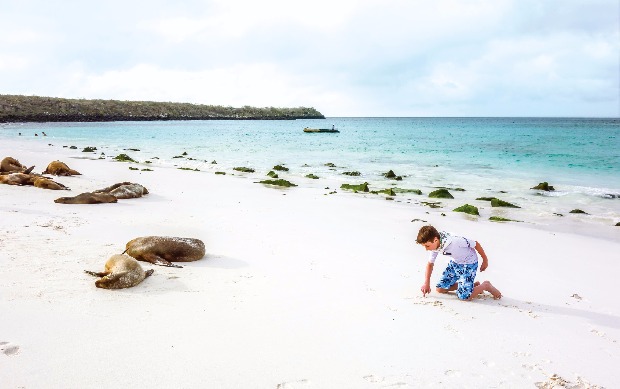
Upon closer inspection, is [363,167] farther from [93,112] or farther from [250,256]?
[93,112]

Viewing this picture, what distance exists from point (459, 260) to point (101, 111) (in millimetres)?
128493

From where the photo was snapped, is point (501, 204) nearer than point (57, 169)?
Yes

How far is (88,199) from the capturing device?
412 inches

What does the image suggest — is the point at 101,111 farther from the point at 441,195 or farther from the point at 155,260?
the point at 155,260

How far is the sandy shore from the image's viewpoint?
154 inches

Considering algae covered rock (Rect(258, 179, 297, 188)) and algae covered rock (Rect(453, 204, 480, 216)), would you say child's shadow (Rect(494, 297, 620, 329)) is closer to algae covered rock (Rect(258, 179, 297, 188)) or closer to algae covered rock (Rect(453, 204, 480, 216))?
algae covered rock (Rect(453, 204, 480, 216))

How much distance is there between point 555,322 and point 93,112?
126 meters

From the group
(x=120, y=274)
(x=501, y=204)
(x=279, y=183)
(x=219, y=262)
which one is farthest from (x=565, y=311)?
(x=279, y=183)

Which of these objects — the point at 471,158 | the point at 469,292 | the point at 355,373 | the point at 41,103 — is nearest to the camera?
the point at 355,373

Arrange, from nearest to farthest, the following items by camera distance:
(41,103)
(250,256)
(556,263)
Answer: (250,256) < (556,263) < (41,103)

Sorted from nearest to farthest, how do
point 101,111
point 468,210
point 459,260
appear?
point 459,260 < point 468,210 < point 101,111

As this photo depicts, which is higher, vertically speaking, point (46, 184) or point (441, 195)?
point (441, 195)

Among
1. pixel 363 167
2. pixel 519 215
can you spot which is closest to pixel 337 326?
pixel 519 215

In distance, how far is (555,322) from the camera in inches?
205
